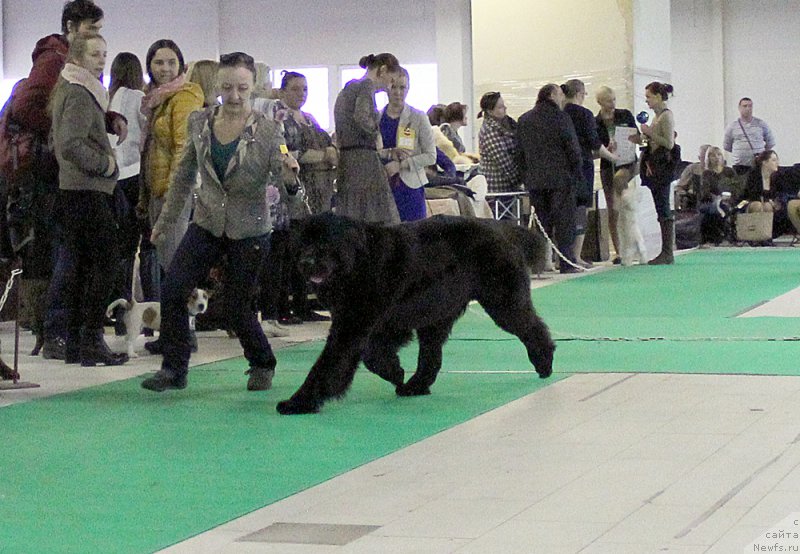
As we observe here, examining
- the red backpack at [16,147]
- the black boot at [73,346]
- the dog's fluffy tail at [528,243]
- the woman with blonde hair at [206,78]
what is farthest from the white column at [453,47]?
the dog's fluffy tail at [528,243]

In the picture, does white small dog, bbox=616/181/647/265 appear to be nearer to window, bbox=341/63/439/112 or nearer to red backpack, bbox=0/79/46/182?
red backpack, bbox=0/79/46/182

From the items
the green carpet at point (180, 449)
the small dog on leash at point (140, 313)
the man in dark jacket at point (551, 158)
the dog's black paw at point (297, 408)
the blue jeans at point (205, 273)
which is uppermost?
the man in dark jacket at point (551, 158)

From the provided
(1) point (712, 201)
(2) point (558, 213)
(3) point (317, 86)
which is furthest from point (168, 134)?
(3) point (317, 86)

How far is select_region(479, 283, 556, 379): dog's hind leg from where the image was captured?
19.7 feet

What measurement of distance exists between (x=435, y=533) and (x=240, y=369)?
137 inches

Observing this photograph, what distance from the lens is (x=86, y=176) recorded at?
672 centimetres

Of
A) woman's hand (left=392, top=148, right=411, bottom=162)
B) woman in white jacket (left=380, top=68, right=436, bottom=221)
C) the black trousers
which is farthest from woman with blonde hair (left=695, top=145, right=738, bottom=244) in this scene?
woman's hand (left=392, top=148, right=411, bottom=162)

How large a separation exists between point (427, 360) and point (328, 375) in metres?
0.66

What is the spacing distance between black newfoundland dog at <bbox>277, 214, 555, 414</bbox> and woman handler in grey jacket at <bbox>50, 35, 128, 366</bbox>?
1719 mm

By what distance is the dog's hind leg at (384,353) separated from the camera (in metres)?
5.75

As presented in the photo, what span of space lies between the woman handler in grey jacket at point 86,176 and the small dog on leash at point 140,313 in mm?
278

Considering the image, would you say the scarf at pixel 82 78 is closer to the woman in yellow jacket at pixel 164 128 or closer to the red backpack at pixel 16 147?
the woman in yellow jacket at pixel 164 128

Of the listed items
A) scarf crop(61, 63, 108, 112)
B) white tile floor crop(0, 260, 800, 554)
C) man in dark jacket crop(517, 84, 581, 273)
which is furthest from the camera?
man in dark jacket crop(517, 84, 581, 273)

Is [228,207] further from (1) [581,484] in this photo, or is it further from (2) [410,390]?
(1) [581,484]
